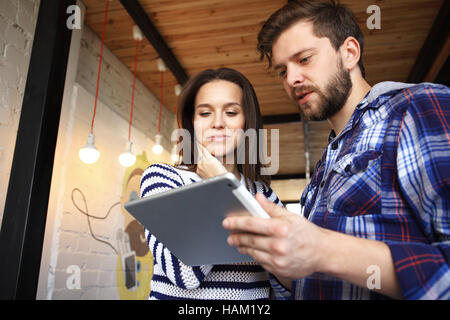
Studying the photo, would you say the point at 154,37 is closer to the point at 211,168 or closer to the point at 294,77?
the point at 294,77

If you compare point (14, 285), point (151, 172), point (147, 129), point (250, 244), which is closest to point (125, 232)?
point (147, 129)

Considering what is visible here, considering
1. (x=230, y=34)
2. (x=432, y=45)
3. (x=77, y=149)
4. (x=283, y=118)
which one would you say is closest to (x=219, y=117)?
(x=77, y=149)

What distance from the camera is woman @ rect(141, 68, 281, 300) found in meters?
1.03

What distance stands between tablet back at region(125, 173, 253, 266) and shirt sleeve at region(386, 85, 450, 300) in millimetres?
345

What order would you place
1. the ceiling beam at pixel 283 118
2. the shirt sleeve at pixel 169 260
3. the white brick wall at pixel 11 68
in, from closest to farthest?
the shirt sleeve at pixel 169 260
the white brick wall at pixel 11 68
the ceiling beam at pixel 283 118

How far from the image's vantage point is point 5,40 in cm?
218

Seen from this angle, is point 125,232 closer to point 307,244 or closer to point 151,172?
point 151,172

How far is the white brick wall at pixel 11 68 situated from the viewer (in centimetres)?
213

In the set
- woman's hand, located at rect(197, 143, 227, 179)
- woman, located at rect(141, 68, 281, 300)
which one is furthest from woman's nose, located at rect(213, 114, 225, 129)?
woman's hand, located at rect(197, 143, 227, 179)

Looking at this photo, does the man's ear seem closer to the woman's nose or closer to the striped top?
the woman's nose

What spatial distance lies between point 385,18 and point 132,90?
265 centimetres

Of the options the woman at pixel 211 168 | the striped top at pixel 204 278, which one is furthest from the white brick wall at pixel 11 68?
the striped top at pixel 204 278

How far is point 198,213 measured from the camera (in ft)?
2.23

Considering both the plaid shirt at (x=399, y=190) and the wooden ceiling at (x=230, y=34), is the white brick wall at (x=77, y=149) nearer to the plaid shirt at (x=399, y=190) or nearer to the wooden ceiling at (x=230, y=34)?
the wooden ceiling at (x=230, y=34)
